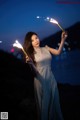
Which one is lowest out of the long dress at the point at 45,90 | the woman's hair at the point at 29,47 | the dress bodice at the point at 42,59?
the long dress at the point at 45,90

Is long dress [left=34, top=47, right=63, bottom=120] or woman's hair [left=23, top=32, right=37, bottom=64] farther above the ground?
woman's hair [left=23, top=32, right=37, bottom=64]

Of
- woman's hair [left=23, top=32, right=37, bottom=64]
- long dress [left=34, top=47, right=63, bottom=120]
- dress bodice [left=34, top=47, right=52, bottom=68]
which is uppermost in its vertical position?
woman's hair [left=23, top=32, right=37, bottom=64]

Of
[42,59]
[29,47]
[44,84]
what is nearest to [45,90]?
[44,84]

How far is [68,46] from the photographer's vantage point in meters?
6.32

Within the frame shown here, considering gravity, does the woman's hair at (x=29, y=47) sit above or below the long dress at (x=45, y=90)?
above

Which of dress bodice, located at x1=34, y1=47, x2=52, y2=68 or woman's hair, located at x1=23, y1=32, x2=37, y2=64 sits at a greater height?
woman's hair, located at x1=23, y1=32, x2=37, y2=64

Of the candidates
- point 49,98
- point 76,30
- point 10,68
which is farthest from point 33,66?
point 10,68

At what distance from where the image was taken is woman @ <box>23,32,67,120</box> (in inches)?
159

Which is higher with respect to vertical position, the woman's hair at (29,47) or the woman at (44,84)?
the woman's hair at (29,47)

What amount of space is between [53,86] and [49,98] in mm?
211

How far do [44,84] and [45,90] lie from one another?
0.33 ft

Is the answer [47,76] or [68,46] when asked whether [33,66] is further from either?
[68,46]

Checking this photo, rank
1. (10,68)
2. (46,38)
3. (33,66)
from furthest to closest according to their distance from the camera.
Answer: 1. (10,68)
2. (46,38)
3. (33,66)

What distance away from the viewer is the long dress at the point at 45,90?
4035 millimetres
